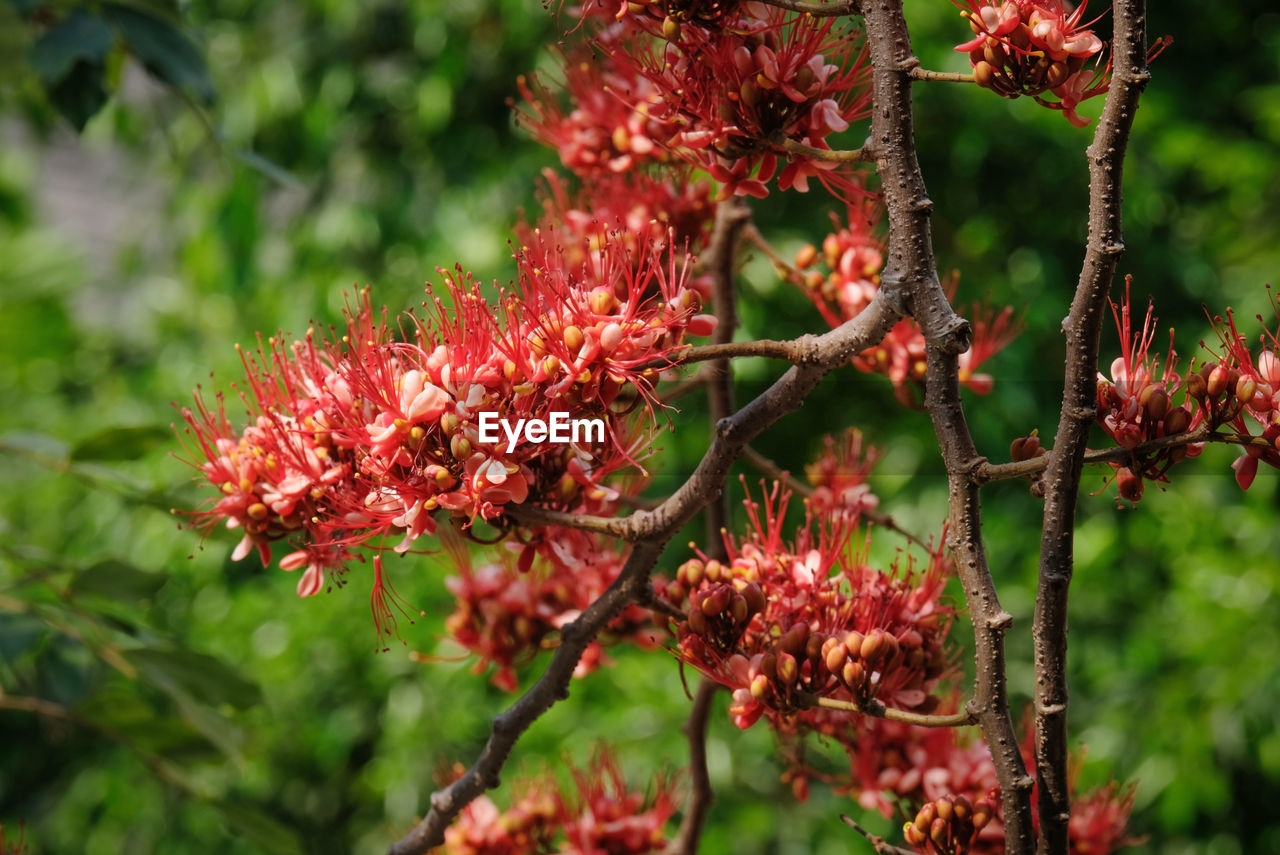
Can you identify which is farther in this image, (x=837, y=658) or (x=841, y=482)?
(x=841, y=482)

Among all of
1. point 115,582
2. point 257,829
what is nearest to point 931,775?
point 257,829

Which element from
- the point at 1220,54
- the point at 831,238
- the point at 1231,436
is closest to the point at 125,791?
the point at 831,238

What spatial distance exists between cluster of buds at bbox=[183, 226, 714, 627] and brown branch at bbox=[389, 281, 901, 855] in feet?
0.13

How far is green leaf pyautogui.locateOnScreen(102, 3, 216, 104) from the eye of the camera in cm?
92

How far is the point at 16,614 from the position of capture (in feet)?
2.66

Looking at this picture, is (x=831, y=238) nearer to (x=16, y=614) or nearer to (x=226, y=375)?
(x=16, y=614)

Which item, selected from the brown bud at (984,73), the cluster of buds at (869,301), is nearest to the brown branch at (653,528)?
the brown bud at (984,73)

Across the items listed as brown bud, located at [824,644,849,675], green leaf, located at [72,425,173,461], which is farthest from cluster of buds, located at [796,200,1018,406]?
green leaf, located at [72,425,173,461]

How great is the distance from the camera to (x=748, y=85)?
1.85 ft

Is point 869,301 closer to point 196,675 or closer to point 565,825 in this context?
point 565,825

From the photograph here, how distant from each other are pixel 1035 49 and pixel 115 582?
2.31 feet

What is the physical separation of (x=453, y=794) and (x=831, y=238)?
17.9 inches

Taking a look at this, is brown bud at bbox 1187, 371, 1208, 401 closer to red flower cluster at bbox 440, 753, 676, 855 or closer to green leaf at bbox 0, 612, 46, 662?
red flower cluster at bbox 440, 753, 676, 855

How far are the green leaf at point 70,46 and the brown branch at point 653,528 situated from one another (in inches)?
22.7
